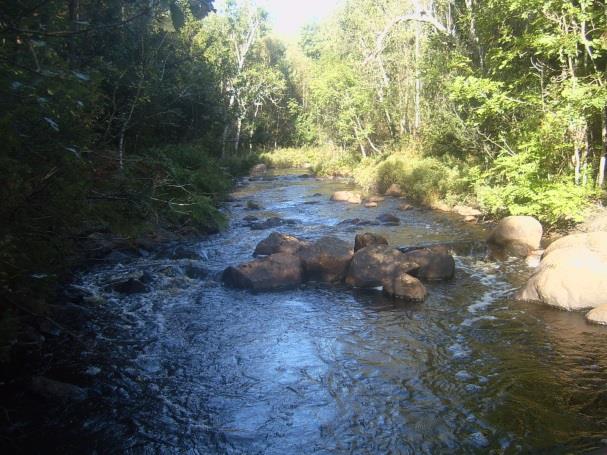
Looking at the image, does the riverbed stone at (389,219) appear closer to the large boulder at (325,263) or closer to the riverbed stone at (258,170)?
the large boulder at (325,263)

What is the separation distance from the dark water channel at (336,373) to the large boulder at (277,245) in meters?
1.81

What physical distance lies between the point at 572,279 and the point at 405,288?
279 centimetres

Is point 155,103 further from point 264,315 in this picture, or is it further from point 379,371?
point 379,371

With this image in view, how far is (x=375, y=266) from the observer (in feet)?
32.4

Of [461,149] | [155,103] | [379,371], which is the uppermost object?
[155,103]

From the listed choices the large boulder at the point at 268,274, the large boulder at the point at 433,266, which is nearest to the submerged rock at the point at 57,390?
the large boulder at the point at 268,274

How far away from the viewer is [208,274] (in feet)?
34.9

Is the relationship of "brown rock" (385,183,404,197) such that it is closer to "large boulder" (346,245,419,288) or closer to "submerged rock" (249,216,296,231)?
"submerged rock" (249,216,296,231)

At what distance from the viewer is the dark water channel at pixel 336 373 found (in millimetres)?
4926

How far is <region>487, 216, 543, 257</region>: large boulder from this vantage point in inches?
458

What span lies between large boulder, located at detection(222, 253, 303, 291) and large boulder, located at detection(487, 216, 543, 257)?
17.2 ft

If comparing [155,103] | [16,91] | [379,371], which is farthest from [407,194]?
[16,91]

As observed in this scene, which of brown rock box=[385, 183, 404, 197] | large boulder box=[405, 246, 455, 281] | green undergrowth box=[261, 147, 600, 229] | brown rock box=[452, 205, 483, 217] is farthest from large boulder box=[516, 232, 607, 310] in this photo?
brown rock box=[385, 183, 404, 197]

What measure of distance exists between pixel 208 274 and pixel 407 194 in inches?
498
